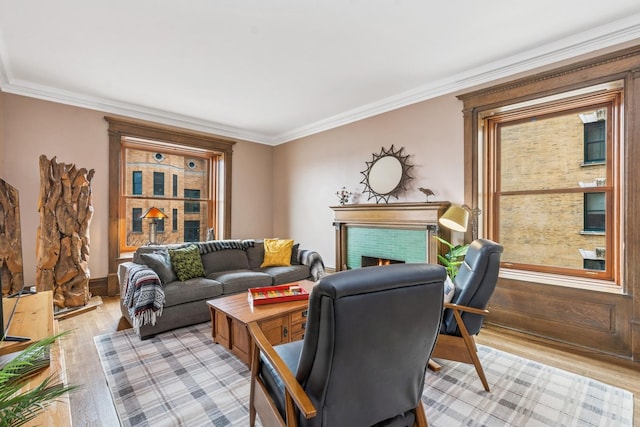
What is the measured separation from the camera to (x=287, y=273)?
158 inches

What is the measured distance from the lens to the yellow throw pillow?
14.1 ft

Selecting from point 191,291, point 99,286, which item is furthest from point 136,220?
point 191,291

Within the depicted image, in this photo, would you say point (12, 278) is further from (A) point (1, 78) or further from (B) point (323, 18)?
(B) point (323, 18)

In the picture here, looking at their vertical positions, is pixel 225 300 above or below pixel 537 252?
below

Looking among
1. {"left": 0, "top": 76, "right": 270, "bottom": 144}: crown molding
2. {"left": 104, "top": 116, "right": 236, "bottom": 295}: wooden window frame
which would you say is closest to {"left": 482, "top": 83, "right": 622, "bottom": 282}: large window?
{"left": 0, "top": 76, "right": 270, "bottom": 144}: crown molding

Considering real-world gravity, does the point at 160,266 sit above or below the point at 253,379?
above

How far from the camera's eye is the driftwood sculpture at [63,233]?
11.0 ft

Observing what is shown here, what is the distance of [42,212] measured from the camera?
337 centimetres

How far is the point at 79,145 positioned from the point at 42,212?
1.13 meters

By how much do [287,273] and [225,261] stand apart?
2.71 ft

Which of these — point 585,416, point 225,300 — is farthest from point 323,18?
point 585,416

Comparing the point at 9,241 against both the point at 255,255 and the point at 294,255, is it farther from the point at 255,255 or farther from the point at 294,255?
the point at 294,255

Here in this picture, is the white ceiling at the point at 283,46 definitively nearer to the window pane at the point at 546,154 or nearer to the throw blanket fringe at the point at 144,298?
the window pane at the point at 546,154

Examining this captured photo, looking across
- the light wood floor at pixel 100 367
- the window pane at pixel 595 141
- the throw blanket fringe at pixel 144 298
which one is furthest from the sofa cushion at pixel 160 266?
the window pane at pixel 595 141
